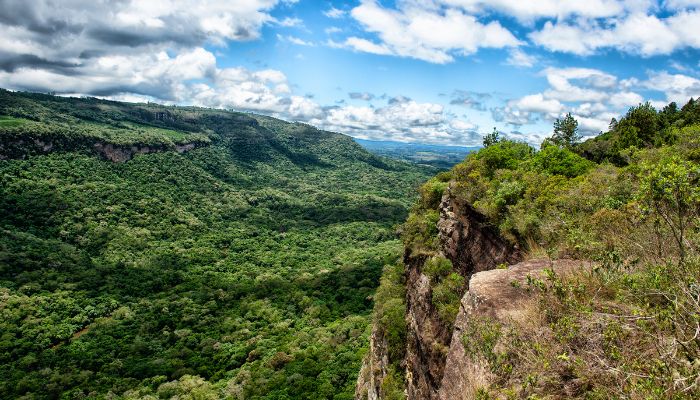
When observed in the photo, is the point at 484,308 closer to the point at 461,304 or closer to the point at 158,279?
the point at 461,304

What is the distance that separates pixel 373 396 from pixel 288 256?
97.6 m

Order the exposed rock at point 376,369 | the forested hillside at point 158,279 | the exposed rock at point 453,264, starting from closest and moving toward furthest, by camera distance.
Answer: the exposed rock at point 453,264, the exposed rock at point 376,369, the forested hillside at point 158,279

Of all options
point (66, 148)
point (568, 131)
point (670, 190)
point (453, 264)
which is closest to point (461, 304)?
point (670, 190)

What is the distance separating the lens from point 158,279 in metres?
104

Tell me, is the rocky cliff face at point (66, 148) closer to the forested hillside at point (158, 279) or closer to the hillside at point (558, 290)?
the forested hillside at point (158, 279)

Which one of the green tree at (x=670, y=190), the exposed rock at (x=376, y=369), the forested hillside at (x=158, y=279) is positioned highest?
the green tree at (x=670, y=190)

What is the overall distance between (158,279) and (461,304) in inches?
4269

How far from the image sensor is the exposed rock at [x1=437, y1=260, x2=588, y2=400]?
1034 cm

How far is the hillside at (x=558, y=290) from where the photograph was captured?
22.4ft

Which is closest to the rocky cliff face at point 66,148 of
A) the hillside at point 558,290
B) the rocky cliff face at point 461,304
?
the rocky cliff face at point 461,304

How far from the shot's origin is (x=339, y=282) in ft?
340

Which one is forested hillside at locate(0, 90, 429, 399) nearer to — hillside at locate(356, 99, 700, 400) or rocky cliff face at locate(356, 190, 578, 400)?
rocky cliff face at locate(356, 190, 578, 400)

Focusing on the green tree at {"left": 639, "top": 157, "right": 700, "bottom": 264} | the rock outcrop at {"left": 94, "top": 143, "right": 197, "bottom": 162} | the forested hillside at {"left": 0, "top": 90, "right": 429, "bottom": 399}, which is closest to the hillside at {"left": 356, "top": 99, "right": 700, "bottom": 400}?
the green tree at {"left": 639, "top": 157, "right": 700, "bottom": 264}

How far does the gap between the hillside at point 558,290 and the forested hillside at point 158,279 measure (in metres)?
37.3
